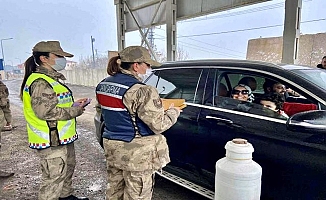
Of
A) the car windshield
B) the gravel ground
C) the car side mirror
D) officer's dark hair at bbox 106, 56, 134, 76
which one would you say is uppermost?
officer's dark hair at bbox 106, 56, 134, 76

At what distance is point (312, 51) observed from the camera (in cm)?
687

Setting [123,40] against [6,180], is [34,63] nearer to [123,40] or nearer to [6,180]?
[6,180]

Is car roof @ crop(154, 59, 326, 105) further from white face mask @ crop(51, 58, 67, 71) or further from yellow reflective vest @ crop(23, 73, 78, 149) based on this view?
yellow reflective vest @ crop(23, 73, 78, 149)

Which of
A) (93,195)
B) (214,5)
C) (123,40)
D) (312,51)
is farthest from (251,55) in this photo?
(93,195)

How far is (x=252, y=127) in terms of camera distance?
2133 mm

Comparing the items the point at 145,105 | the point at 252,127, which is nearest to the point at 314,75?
the point at 252,127

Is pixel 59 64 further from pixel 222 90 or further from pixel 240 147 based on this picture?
pixel 240 147

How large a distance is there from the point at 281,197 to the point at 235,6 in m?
5.38

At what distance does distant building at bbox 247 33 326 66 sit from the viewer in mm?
6730

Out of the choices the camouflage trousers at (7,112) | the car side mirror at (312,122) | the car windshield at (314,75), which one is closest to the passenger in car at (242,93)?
the car windshield at (314,75)

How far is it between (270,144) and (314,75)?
73cm

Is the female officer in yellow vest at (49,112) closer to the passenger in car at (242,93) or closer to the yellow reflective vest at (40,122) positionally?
the yellow reflective vest at (40,122)

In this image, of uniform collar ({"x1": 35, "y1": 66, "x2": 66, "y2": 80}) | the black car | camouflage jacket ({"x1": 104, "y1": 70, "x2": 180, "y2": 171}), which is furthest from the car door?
uniform collar ({"x1": 35, "y1": 66, "x2": 66, "y2": 80})

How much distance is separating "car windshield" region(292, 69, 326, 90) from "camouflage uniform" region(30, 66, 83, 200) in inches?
77.4
